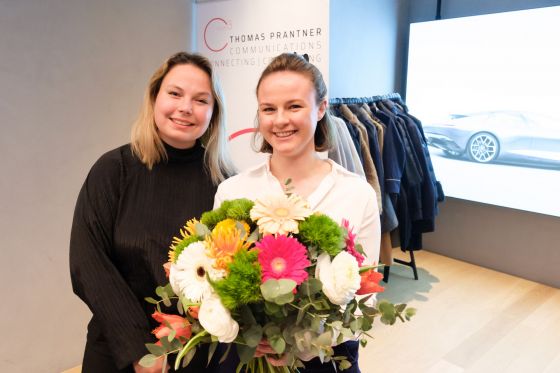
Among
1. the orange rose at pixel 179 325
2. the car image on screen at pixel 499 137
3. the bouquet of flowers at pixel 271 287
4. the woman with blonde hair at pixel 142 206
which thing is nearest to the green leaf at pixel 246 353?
the bouquet of flowers at pixel 271 287

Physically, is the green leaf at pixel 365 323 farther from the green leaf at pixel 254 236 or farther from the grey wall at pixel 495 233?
the grey wall at pixel 495 233

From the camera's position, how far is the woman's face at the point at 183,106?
148 cm

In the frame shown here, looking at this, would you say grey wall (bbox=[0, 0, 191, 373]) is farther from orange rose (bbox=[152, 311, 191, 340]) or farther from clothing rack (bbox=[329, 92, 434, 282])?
orange rose (bbox=[152, 311, 191, 340])

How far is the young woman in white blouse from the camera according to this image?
1292mm

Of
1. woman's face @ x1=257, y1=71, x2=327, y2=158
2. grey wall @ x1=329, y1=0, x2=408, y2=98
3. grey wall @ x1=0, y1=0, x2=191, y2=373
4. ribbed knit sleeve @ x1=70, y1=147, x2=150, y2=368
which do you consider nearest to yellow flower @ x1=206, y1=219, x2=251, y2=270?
woman's face @ x1=257, y1=71, x2=327, y2=158

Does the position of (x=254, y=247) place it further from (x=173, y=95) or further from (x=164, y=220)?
(x=173, y=95)

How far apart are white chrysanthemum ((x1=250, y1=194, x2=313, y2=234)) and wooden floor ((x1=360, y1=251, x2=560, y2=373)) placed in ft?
6.62

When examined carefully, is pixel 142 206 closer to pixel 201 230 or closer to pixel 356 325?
pixel 201 230

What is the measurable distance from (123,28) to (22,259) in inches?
55.7

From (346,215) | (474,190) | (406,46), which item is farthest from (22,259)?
(406,46)

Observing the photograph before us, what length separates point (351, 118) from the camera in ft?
10.3

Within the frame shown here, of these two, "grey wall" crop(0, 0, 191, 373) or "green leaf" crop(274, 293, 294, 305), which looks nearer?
"green leaf" crop(274, 293, 294, 305)

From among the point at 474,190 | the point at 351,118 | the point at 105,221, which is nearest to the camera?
the point at 105,221

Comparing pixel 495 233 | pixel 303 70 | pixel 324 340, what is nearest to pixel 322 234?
pixel 324 340
